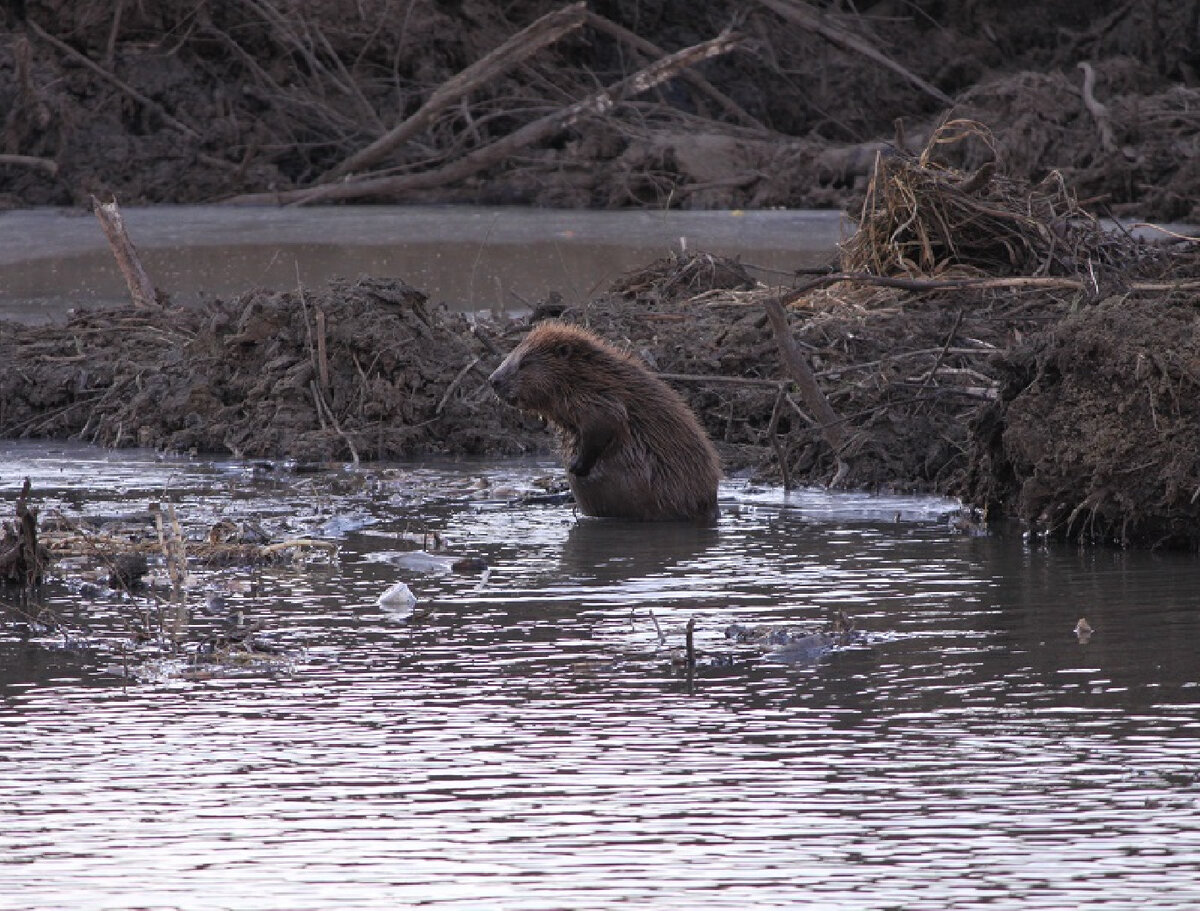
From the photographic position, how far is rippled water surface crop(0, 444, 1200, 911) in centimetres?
404

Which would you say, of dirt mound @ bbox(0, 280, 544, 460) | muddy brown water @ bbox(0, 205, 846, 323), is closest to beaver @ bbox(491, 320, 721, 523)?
dirt mound @ bbox(0, 280, 544, 460)

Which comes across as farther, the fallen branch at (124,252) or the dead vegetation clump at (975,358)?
the fallen branch at (124,252)

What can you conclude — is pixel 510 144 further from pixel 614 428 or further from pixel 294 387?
pixel 614 428

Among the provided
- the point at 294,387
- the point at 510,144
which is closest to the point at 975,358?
the point at 294,387

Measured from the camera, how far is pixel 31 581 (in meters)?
7.05

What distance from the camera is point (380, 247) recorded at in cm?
1812

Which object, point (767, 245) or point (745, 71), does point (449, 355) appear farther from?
point (745, 71)

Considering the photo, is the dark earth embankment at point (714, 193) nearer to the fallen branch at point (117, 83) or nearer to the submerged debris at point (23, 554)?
the fallen branch at point (117, 83)

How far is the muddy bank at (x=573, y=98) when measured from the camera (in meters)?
20.3

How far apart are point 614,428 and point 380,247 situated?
9.36m

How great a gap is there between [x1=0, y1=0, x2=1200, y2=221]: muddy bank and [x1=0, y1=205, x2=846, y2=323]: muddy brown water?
760mm

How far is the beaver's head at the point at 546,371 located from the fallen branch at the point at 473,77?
35.0ft

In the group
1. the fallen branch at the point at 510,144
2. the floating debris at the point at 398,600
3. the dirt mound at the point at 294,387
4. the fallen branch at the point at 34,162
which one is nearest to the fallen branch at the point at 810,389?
the dirt mound at the point at 294,387

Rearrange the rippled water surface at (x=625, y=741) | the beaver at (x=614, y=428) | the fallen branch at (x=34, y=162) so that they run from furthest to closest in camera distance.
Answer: the fallen branch at (x=34, y=162) → the beaver at (x=614, y=428) → the rippled water surface at (x=625, y=741)
